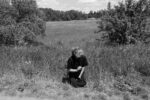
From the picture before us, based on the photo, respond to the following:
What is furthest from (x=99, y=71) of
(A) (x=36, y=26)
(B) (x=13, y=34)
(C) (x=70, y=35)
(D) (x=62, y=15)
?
(D) (x=62, y=15)

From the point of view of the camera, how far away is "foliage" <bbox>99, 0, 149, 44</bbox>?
37.5ft

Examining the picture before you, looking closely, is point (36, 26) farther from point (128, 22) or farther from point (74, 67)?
point (74, 67)

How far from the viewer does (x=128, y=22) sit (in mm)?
11273

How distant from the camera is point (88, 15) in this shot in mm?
124000

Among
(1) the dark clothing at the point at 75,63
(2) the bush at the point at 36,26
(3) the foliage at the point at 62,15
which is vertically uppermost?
(3) the foliage at the point at 62,15

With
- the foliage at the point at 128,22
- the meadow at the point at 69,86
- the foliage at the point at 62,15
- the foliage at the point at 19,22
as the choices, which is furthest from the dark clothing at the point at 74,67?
the foliage at the point at 62,15

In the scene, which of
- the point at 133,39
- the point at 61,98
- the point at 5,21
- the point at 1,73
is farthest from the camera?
the point at 5,21

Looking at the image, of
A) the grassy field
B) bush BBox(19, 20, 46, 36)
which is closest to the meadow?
bush BBox(19, 20, 46, 36)

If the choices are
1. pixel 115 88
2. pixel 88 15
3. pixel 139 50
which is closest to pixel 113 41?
pixel 139 50

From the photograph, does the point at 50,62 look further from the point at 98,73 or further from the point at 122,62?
the point at 122,62

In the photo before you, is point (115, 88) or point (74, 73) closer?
point (115, 88)

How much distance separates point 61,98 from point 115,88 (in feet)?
4.47

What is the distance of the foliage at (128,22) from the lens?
1143 cm

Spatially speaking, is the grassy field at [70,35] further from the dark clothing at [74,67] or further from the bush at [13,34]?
the dark clothing at [74,67]
